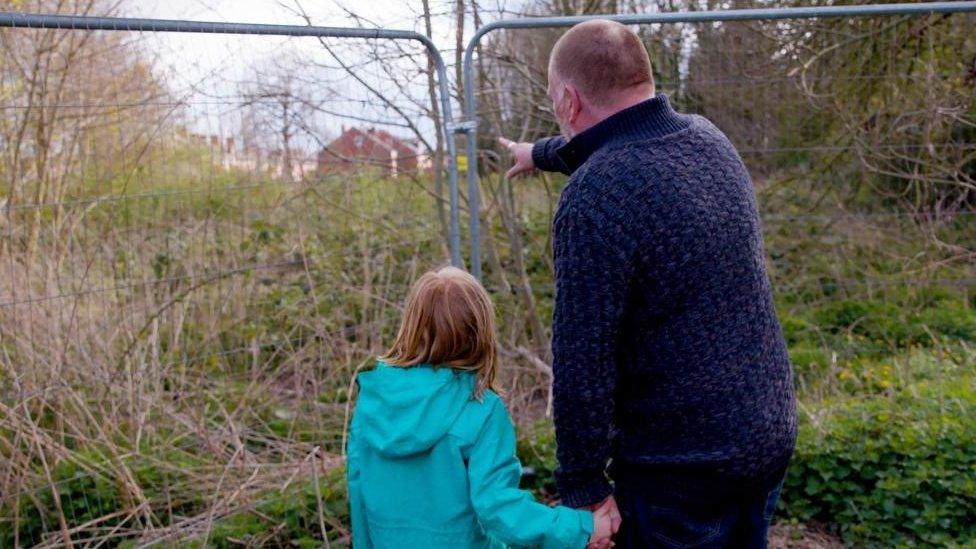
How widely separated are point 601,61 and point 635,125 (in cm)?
16

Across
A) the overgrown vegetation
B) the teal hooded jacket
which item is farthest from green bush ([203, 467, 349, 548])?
the teal hooded jacket

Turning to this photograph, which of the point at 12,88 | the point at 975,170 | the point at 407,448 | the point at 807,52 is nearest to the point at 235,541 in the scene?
the point at 407,448

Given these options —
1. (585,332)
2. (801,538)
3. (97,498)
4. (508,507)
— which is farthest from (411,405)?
(801,538)

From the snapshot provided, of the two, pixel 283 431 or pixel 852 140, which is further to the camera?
pixel 852 140

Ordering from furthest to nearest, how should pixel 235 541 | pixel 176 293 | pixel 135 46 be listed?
1. pixel 176 293
2. pixel 135 46
3. pixel 235 541

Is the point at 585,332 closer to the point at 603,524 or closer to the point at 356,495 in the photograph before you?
the point at 603,524

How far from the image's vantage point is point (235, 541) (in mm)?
3768

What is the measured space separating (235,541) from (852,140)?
4.99 m

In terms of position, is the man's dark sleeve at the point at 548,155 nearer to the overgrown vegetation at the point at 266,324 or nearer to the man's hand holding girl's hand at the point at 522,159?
the man's hand holding girl's hand at the point at 522,159

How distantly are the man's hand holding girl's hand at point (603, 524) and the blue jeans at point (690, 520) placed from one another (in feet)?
0.19

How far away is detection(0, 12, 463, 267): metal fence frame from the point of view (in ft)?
10.2

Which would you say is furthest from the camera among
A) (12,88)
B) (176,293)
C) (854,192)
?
(854,192)

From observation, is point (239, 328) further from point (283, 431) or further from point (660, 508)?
point (660, 508)

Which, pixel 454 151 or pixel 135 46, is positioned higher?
pixel 135 46
